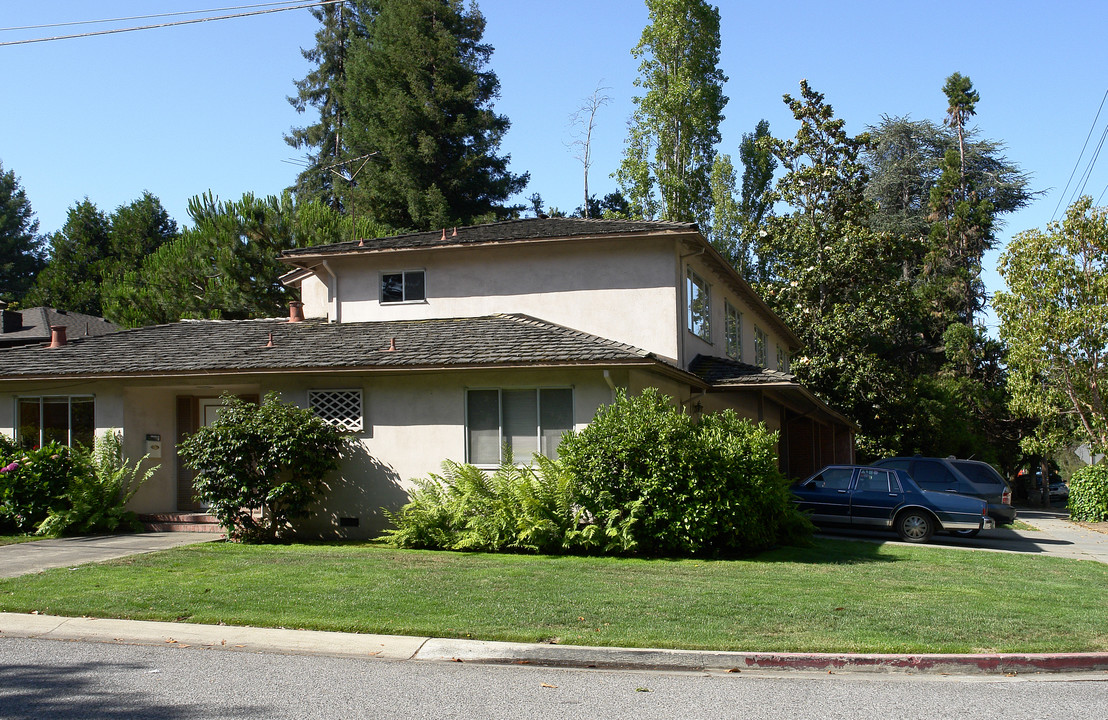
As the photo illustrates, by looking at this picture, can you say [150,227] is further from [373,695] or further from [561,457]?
[373,695]

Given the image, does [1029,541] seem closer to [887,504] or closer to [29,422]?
[887,504]

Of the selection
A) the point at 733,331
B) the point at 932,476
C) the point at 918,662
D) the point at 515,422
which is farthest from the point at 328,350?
the point at 932,476

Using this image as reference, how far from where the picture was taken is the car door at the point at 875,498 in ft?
55.5

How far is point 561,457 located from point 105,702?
26.6ft

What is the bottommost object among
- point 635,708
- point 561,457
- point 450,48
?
point 635,708

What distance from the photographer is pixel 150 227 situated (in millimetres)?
51562

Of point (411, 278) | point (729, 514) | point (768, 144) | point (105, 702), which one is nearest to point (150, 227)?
point (768, 144)

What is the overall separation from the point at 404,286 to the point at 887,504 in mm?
10445

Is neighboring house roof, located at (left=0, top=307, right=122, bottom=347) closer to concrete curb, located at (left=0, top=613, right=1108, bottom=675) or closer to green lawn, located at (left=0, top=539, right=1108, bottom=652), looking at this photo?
green lawn, located at (left=0, top=539, right=1108, bottom=652)

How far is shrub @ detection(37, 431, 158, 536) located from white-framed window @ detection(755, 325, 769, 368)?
56.1ft

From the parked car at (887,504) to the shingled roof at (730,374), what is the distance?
2216mm

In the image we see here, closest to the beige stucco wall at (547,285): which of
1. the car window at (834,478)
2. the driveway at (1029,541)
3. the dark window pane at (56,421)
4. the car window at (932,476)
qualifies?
the car window at (834,478)

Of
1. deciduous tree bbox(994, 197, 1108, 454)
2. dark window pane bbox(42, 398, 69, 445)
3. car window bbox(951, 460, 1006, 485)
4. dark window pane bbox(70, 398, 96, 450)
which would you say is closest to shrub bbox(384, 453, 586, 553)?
dark window pane bbox(70, 398, 96, 450)

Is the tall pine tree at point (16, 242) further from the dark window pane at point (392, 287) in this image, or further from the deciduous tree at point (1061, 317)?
the deciduous tree at point (1061, 317)
